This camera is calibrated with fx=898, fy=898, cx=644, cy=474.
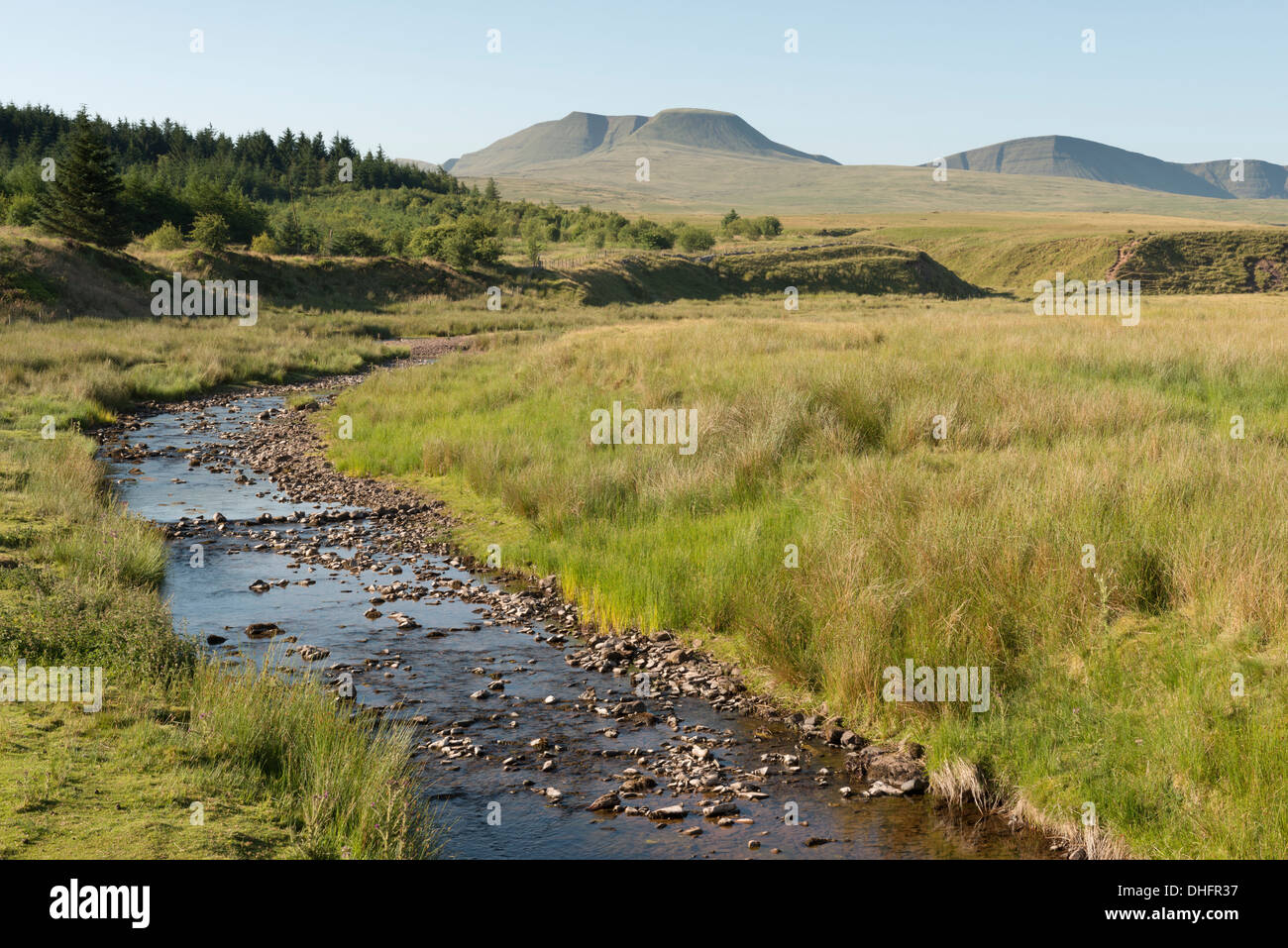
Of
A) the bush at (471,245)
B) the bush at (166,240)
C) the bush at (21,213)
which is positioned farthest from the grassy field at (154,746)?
the bush at (471,245)

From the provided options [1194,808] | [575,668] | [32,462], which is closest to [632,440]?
[575,668]

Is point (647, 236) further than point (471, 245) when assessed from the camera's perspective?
Yes

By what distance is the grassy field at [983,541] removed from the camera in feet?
19.5

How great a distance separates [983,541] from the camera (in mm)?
8039

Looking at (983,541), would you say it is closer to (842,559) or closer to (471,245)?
(842,559)

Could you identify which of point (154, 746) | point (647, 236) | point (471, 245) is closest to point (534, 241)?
point (471, 245)

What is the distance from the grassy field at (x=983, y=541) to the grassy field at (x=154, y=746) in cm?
380

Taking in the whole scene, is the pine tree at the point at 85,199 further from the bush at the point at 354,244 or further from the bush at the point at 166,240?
the bush at the point at 354,244

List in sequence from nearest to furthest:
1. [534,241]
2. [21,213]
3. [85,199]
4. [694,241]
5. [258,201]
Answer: [85,199]
[21,213]
[534,241]
[258,201]
[694,241]

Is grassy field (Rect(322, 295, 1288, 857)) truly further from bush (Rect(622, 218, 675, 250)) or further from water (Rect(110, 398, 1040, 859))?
bush (Rect(622, 218, 675, 250))

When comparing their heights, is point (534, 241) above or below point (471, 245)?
above

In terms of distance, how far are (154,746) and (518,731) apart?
8.57ft

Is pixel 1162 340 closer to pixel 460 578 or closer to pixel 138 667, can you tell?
pixel 460 578

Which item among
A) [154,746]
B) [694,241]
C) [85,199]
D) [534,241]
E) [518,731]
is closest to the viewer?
[154,746]
